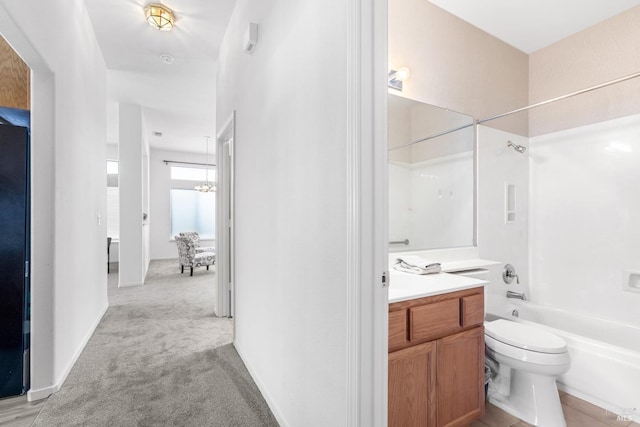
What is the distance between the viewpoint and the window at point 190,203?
809 cm

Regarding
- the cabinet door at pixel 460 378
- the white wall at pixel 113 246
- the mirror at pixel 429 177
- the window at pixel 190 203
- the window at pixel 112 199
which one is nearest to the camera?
the cabinet door at pixel 460 378

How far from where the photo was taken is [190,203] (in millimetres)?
8320

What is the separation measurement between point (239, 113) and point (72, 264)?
5.87 feet

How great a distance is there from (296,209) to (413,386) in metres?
0.99

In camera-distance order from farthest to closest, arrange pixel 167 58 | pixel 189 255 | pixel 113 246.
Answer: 1. pixel 113 246
2. pixel 189 255
3. pixel 167 58

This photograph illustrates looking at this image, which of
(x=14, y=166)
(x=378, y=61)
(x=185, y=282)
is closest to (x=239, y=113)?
(x=14, y=166)

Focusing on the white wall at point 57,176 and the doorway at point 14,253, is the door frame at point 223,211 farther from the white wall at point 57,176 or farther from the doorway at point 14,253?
the doorway at point 14,253

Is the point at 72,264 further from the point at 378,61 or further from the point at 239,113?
the point at 378,61

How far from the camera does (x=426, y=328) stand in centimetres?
141

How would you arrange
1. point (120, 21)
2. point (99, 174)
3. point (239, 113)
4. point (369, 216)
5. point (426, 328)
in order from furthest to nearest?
point (99, 174) < point (120, 21) < point (239, 113) < point (426, 328) < point (369, 216)

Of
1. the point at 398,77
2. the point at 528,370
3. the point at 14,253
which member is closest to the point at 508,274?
the point at 528,370

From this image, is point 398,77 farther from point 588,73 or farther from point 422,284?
point 588,73

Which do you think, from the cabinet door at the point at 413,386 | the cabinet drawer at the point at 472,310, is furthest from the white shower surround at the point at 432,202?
the cabinet door at the point at 413,386

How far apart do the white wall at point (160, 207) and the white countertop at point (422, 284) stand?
7.58m
